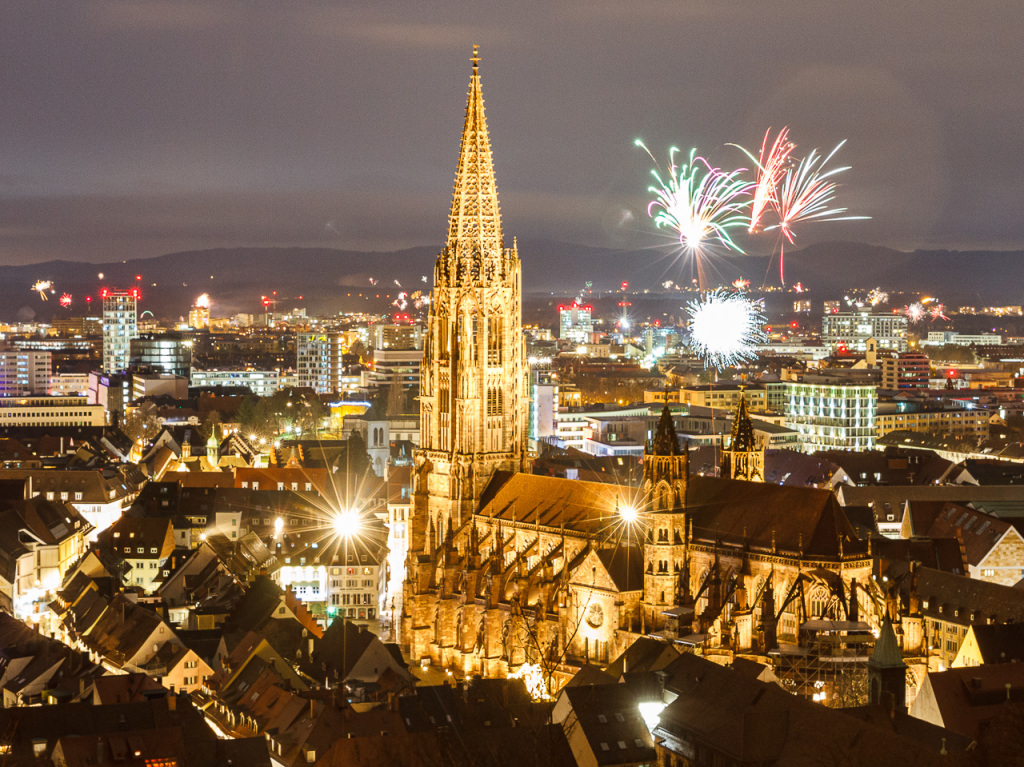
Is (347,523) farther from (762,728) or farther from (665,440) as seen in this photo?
(762,728)

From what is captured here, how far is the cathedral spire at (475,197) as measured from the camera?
8831cm

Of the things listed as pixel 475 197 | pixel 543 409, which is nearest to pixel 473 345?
pixel 475 197

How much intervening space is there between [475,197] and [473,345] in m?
8.48

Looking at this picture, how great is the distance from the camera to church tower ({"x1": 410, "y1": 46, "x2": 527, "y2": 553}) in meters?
88.3

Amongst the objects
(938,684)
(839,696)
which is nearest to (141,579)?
(839,696)

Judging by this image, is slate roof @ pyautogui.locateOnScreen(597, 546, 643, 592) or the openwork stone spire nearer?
slate roof @ pyautogui.locateOnScreen(597, 546, 643, 592)

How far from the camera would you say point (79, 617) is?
84250mm

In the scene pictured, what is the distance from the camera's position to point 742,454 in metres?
83.8

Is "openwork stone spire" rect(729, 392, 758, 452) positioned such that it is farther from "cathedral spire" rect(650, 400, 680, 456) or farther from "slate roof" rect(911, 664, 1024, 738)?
"slate roof" rect(911, 664, 1024, 738)

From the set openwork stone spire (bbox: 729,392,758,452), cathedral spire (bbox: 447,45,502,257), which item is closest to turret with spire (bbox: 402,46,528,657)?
cathedral spire (bbox: 447,45,502,257)

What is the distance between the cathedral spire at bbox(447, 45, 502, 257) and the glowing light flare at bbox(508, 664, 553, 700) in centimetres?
2457

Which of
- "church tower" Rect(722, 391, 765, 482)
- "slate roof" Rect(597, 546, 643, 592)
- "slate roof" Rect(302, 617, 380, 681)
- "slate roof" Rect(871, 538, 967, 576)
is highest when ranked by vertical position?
"church tower" Rect(722, 391, 765, 482)

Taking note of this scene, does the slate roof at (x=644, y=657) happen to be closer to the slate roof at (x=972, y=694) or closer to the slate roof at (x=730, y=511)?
the slate roof at (x=730, y=511)

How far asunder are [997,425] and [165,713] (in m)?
150
